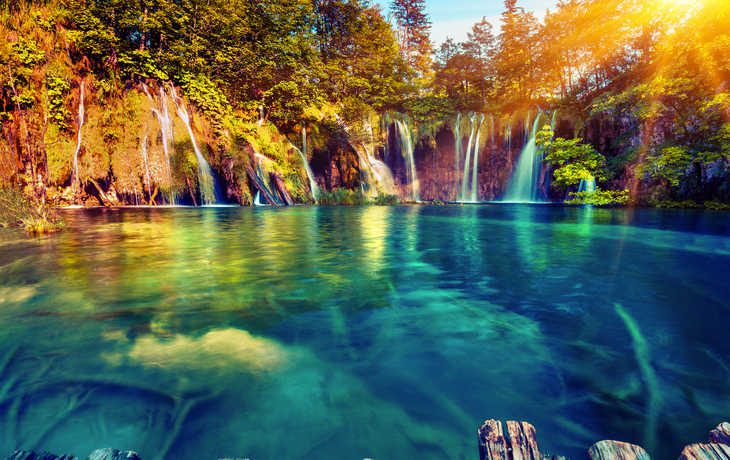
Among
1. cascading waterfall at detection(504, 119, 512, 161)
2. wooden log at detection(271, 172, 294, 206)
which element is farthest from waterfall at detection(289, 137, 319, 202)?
cascading waterfall at detection(504, 119, 512, 161)

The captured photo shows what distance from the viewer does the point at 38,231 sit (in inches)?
382

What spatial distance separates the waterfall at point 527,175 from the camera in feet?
102

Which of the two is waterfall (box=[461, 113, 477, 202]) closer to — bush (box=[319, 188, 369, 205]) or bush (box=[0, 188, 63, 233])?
bush (box=[319, 188, 369, 205])

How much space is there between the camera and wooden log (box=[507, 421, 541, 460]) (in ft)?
4.71

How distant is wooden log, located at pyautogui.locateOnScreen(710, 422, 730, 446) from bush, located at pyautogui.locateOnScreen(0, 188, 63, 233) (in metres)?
13.3

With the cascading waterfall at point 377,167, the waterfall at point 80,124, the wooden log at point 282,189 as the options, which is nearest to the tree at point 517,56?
the cascading waterfall at point 377,167

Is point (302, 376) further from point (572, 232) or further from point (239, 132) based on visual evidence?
point (239, 132)

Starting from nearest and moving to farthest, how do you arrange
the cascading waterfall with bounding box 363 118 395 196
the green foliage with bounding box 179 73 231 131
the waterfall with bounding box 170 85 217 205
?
1. the waterfall with bounding box 170 85 217 205
2. the green foliage with bounding box 179 73 231 131
3. the cascading waterfall with bounding box 363 118 395 196

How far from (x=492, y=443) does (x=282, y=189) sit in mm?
25732

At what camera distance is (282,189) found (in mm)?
26047

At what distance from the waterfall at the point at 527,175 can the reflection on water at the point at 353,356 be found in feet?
89.0

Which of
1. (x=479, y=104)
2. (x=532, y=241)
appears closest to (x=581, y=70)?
(x=479, y=104)

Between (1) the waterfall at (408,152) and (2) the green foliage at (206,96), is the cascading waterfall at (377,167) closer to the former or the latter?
(1) the waterfall at (408,152)

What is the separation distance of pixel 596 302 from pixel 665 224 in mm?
11554
